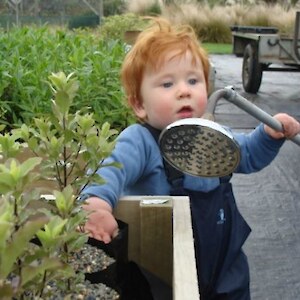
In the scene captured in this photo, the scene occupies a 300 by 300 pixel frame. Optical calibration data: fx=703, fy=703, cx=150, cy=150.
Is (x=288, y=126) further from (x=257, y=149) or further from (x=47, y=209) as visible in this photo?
(x=47, y=209)

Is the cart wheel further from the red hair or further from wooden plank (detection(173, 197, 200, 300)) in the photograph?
wooden plank (detection(173, 197, 200, 300))

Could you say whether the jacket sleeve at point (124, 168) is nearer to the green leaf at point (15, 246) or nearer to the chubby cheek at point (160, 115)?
the chubby cheek at point (160, 115)

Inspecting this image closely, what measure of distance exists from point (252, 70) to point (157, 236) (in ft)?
30.9

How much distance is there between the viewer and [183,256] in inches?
45.4

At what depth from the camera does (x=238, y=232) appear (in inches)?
70.5

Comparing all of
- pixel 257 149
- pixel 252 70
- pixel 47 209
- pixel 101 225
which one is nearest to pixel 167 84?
pixel 257 149

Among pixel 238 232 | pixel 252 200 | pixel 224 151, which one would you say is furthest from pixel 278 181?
pixel 224 151

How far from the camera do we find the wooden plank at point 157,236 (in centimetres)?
141

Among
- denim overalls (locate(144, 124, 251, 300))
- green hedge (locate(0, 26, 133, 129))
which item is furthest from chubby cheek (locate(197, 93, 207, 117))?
green hedge (locate(0, 26, 133, 129))

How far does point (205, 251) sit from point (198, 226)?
0.21ft

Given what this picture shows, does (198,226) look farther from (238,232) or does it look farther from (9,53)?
(9,53)

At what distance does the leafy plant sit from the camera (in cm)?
73

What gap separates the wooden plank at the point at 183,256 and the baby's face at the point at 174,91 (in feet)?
1.04

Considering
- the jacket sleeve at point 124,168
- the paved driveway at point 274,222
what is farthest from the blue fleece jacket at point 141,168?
the paved driveway at point 274,222
